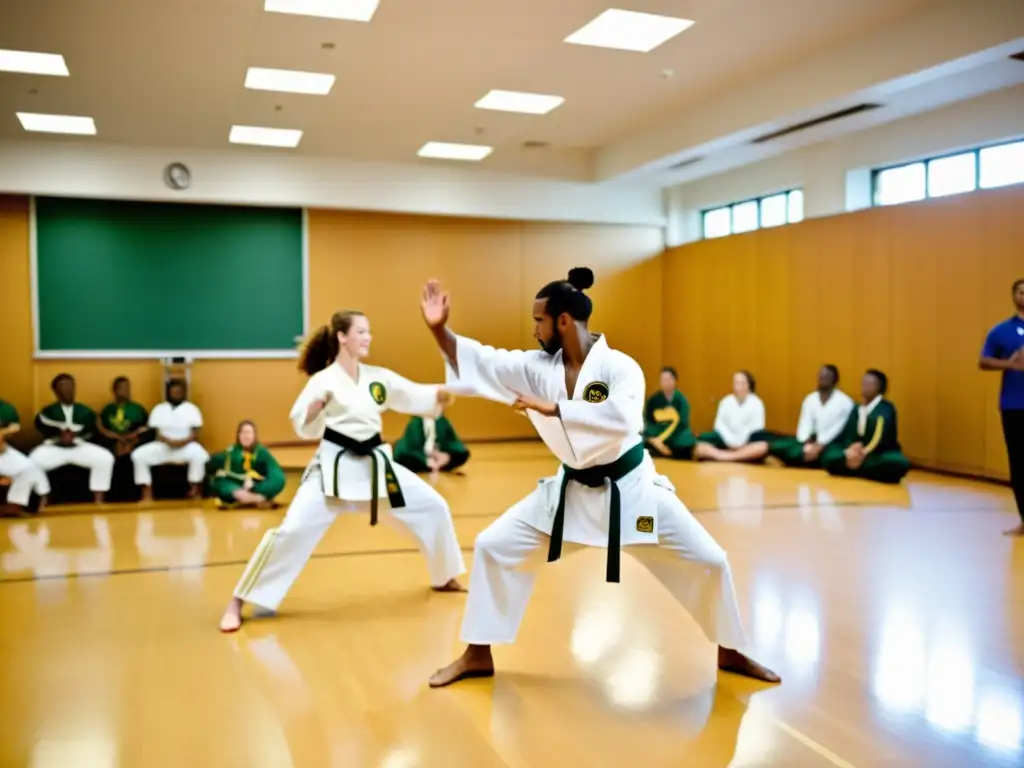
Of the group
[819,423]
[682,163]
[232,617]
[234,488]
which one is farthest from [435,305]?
[682,163]

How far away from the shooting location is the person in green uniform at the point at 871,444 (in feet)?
25.9

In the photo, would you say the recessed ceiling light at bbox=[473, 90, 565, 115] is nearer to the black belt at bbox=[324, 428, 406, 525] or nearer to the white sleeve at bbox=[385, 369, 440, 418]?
the white sleeve at bbox=[385, 369, 440, 418]

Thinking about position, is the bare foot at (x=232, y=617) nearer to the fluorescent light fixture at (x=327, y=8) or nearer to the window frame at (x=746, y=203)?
the fluorescent light fixture at (x=327, y=8)

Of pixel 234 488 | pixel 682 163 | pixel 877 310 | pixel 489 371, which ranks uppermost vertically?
pixel 682 163

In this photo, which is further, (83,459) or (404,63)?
(83,459)

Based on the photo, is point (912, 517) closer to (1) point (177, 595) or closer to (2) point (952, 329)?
(2) point (952, 329)

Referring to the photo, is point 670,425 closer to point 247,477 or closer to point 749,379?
point 749,379

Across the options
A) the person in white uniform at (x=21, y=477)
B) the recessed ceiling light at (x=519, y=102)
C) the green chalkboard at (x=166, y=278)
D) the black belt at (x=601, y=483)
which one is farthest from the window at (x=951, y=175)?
the person in white uniform at (x=21, y=477)

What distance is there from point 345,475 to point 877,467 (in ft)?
17.7

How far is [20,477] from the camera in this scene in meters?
7.02

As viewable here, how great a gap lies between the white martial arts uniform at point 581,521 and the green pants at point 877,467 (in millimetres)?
5282

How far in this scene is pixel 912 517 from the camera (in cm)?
630

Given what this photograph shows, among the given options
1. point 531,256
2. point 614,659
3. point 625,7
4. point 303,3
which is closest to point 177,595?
point 614,659

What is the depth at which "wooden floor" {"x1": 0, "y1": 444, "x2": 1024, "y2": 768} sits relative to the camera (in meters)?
2.67
